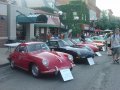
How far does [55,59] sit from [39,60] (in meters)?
0.60

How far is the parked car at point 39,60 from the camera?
10.4m

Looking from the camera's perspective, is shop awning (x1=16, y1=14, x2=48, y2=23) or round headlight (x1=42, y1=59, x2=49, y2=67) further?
shop awning (x1=16, y1=14, x2=48, y2=23)

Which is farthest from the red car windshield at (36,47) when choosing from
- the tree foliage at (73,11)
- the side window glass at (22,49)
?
the tree foliage at (73,11)

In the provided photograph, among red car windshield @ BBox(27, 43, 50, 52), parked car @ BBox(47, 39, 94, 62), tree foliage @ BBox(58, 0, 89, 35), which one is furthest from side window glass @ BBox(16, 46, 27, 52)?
tree foliage @ BBox(58, 0, 89, 35)

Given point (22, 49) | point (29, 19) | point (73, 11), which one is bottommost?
point (22, 49)

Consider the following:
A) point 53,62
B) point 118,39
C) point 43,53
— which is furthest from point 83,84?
point 118,39

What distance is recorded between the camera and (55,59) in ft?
35.0

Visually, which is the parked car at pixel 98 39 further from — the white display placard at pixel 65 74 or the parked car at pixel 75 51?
the white display placard at pixel 65 74

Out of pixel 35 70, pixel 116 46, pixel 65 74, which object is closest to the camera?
pixel 65 74

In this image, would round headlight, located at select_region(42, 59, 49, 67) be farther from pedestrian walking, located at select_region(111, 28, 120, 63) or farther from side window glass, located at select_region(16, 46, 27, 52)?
pedestrian walking, located at select_region(111, 28, 120, 63)

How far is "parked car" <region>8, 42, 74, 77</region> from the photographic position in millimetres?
10422

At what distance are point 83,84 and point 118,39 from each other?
6.61m

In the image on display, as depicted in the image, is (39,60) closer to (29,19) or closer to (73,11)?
(29,19)

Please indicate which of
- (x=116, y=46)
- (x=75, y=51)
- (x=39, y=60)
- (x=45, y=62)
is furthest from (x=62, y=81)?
(x=116, y=46)
